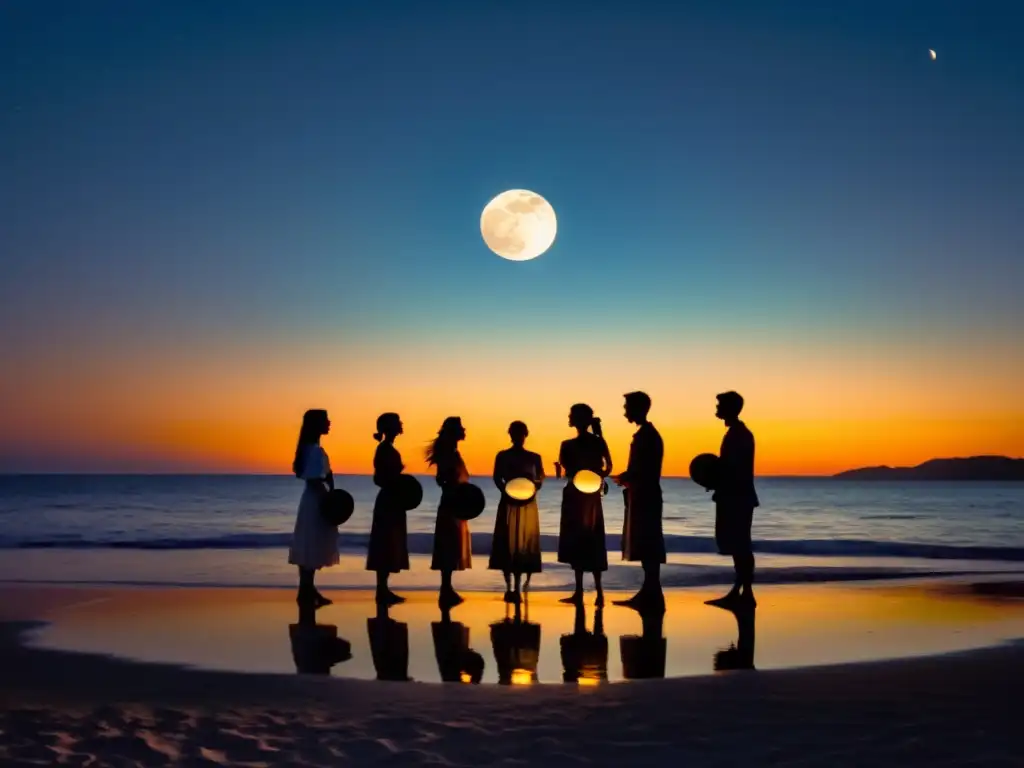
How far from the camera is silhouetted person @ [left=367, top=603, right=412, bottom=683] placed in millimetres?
6965

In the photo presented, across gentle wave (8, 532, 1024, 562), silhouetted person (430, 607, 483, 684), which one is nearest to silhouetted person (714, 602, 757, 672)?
silhouetted person (430, 607, 483, 684)

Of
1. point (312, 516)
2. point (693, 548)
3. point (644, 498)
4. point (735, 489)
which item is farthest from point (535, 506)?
point (693, 548)

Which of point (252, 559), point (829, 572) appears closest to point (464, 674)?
point (829, 572)

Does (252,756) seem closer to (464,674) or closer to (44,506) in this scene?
(464,674)

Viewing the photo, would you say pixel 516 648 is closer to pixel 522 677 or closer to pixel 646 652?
pixel 646 652

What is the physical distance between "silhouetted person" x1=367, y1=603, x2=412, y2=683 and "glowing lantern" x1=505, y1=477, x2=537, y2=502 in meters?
1.89

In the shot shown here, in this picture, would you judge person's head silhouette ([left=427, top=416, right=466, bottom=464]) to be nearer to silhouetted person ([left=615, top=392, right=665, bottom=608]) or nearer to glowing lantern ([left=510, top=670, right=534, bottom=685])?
silhouetted person ([left=615, top=392, right=665, bottom=608])

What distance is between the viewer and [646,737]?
5.11 metres

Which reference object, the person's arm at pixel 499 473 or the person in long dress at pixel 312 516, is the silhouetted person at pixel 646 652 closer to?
the person's arm at pixel 499 473

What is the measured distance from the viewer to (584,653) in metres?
7.69

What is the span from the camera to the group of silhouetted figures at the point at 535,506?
35.7 feet

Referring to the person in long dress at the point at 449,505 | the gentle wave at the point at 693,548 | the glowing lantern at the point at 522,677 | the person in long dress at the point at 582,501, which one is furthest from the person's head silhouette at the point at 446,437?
the gentle wave at the point at 693,548

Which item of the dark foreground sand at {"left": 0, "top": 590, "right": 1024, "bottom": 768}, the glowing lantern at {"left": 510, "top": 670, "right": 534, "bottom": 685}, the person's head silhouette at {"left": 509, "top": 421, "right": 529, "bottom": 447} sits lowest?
the glowing lantern at {"left": 510, "top": 670, "right": 534, "bottom": 685}

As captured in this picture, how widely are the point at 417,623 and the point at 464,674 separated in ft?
8.58
